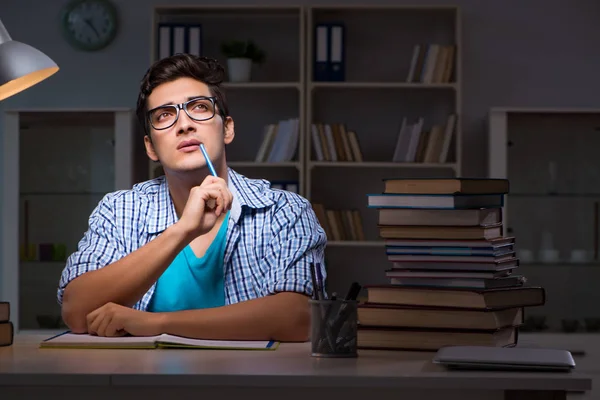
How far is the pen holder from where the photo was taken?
4.64 ft

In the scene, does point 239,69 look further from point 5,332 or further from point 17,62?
point 5,332

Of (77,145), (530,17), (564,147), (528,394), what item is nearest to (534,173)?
(564,147)

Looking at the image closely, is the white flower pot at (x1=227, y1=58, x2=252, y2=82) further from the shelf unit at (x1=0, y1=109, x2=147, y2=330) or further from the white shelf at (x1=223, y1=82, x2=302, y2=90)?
the shelf unit at (x1=0, y1=109, x2=147, y2=330)

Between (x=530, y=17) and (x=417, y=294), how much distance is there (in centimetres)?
367

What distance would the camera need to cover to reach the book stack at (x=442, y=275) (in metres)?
1.52

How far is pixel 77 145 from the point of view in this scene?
4.67 m

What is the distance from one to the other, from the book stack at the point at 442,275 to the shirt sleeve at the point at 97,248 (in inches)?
Result: 28.5

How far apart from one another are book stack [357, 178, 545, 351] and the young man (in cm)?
28

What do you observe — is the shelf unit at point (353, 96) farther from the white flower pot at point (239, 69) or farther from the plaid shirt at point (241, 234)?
the plaid shirt at point (241, 234)

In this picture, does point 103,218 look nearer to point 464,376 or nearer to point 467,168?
point 464,376

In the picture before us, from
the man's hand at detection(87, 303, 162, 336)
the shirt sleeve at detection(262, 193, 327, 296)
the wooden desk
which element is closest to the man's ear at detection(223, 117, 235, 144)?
the shirt sleeve at detection(262, 193, 327, 296)

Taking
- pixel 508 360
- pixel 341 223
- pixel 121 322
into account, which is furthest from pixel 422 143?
pixel 508 360

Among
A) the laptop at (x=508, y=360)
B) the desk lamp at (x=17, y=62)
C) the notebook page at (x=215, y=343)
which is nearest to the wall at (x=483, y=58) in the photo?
the desk lamp at (x=17, y=62)

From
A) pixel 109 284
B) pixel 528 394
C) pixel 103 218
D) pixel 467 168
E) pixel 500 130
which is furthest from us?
pixel 467 168
